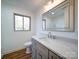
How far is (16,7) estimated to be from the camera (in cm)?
338

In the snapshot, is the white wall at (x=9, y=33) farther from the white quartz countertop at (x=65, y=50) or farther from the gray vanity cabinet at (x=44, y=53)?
the white quartz countertop at (x=65, y=50)

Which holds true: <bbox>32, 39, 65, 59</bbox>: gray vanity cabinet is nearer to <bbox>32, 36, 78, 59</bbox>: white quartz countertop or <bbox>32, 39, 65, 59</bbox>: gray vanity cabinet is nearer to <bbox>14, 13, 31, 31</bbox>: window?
<bbox>32, 36, 78, 59</bbox>: white quartz countertop

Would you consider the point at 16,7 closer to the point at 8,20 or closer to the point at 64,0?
the point at 8,20

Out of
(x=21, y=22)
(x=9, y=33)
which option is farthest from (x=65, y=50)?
(x=21, y=22)

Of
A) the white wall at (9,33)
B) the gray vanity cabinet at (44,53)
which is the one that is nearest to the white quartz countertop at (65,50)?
the gray vanity cabinet at (44,53)

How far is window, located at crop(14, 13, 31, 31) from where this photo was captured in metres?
3.49

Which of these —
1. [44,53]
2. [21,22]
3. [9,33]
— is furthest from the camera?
[21,22]

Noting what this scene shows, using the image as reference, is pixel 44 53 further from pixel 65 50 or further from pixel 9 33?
pixel 9 33

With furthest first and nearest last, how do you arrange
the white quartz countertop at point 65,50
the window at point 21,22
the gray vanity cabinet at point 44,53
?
1. the window at point 21,22
2. the gray vanity cabinet at point 44,53
3. the white quartz countertop at point 65,50

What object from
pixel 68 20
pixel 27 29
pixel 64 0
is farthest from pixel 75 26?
pixel 27 29

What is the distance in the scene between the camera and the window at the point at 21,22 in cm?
349

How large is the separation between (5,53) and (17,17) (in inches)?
74.6

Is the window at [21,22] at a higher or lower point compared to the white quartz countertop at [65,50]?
higher

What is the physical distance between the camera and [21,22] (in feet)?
12.4
